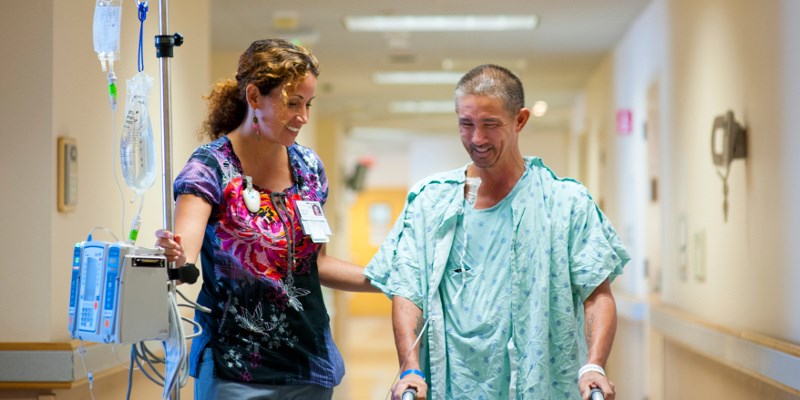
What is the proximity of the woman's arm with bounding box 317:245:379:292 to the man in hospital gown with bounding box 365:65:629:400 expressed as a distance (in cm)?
13

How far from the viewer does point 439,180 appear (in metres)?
2.61

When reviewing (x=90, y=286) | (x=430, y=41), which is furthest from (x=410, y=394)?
(x=430, y=41)

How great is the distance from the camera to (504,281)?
2455 millimetres

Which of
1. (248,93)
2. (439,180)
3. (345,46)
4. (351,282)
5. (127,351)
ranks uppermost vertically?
(345,46)

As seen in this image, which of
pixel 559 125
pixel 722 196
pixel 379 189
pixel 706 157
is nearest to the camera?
pixel 722 196

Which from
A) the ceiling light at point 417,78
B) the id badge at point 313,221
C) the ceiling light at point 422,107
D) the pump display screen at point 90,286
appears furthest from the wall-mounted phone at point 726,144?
the ceiling light at point 422,107

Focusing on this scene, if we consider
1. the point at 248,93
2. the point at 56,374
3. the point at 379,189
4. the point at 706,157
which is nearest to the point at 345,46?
the point at 706,157

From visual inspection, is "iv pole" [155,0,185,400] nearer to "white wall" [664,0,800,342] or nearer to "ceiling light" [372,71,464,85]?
"white wall" [664,0,800,342]

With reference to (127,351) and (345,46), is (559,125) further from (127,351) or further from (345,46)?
(127,351)

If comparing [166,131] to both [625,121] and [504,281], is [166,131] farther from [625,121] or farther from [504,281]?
[625,121]

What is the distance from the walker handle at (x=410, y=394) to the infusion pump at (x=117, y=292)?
554 mm

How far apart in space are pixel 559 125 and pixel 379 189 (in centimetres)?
1094

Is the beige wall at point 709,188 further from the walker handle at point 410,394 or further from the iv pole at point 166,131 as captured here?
the iv pole at point 166,131

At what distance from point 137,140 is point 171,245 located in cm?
24
